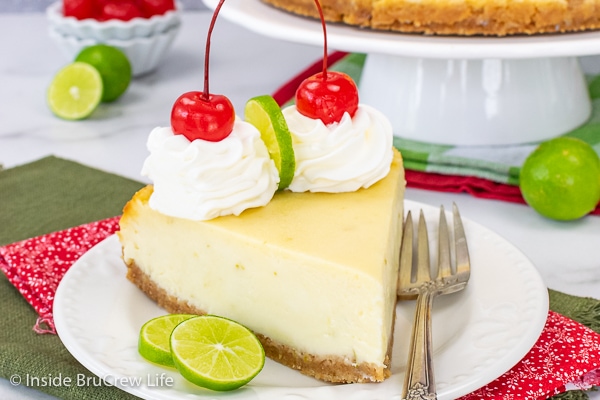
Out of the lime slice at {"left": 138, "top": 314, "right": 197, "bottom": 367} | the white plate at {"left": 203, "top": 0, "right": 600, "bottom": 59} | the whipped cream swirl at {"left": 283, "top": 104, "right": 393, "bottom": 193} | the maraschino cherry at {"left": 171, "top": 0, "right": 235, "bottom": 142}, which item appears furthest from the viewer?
the white plate at {"left": 203, "top": 0, "right": 600, "bottom": 59}

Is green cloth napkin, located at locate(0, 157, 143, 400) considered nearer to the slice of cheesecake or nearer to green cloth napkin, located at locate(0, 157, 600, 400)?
green cloth napkin, located at locate(0, 157, 600, 400)

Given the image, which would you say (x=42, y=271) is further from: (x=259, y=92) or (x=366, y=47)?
(x=259, y=92)

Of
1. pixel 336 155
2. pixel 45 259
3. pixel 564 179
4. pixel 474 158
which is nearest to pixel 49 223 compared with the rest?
pixel 45 259

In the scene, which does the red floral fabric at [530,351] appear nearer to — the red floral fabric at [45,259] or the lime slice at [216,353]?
the red floral fabric at [45,259]

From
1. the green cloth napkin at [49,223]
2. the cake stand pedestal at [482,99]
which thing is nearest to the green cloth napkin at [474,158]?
the cake stand pedestal at [482,99]

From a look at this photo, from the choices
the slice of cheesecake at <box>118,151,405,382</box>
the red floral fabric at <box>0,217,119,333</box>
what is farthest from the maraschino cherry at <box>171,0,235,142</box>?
the red floral fabric at <box>0,217,119,333</box>

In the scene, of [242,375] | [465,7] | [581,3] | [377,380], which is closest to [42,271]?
[242,375]
